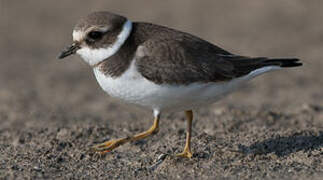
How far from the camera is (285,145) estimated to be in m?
6.98

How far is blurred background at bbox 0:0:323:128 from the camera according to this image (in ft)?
35.2

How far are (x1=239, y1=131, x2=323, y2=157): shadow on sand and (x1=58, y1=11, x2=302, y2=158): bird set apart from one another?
3.01 feet

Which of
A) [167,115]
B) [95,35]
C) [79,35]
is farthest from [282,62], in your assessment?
[167,115]

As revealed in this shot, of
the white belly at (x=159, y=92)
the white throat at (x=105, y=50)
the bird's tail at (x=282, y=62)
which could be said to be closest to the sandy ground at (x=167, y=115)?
the white belly at (x=159, y=92)

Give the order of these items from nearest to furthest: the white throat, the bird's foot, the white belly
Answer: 1. the white belly
2. the white throat
3. the bird's foot

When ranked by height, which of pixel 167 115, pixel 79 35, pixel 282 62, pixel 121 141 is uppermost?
pixel 79 35

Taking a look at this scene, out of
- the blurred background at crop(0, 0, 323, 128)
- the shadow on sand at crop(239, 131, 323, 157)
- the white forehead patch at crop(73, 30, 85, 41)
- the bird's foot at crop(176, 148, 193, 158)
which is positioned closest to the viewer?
the white forehead patch at crop(73, 30, 85, 41)

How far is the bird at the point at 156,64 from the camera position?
5980 mm

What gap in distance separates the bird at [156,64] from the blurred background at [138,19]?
134 inches

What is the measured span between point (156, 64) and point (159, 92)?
32cm

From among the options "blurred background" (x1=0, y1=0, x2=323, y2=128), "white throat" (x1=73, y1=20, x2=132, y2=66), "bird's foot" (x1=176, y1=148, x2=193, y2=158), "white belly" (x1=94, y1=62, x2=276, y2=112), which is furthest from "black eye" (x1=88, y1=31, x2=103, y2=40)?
"blurred background" (x1=0, y1=0, x2=323, y2=128)

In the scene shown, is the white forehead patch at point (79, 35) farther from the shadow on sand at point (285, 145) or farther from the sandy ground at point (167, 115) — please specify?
the shadow on sand at point (285, 145)

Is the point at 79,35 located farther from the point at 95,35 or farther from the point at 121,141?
the point at 121,141

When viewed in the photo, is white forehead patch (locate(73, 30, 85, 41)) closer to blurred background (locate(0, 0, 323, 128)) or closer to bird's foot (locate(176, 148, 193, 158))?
bird's foot (locate(176, 148, 193, 158))
